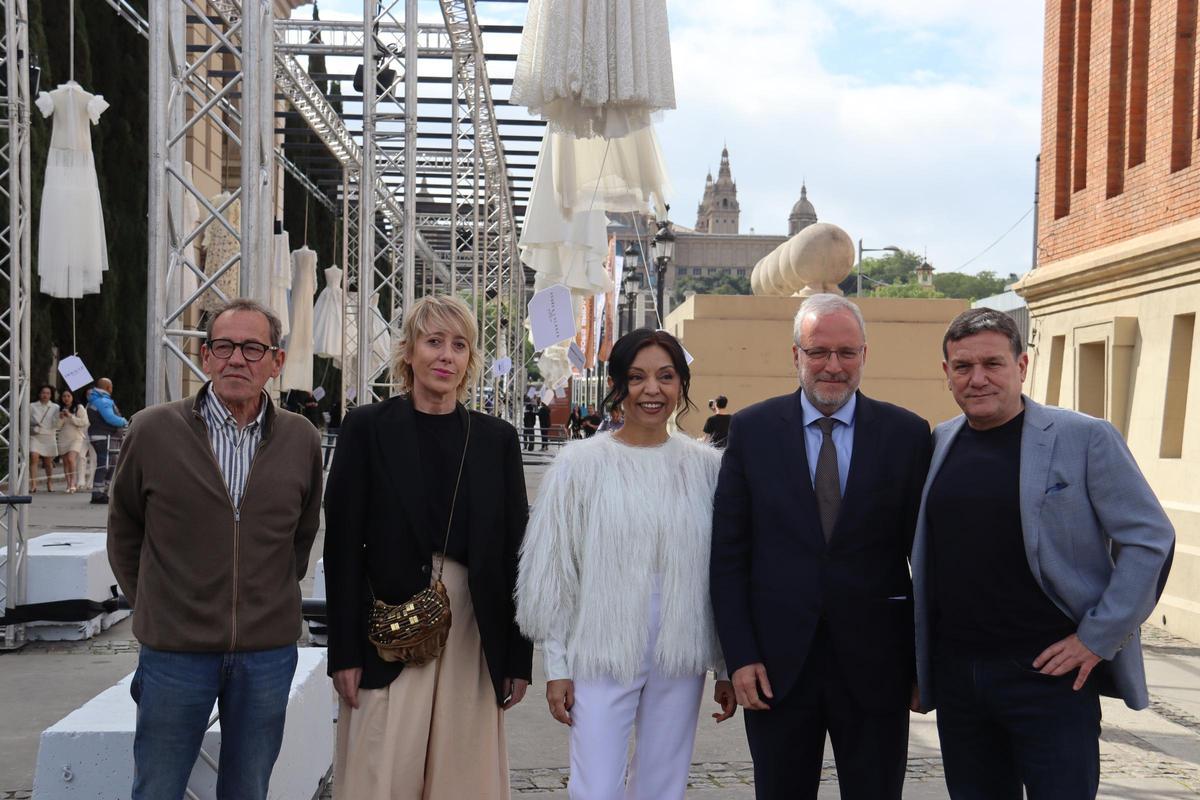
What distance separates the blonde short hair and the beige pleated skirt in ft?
2.07

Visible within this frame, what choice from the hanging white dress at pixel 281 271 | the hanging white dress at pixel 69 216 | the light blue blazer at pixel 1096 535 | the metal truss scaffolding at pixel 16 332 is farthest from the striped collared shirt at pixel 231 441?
the hanging white dress at pixel 281 271

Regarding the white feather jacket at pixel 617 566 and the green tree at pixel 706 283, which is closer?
the white feather jacket at pixel 617 566

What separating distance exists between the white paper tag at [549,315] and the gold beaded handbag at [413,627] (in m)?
6.48

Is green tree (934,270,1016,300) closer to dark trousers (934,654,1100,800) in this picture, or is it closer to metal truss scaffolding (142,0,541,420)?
metal truss scaffolding (142,0,541,420)

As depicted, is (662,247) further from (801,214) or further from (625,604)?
(801,214)

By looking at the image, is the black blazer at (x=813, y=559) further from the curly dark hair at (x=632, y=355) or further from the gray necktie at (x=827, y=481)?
the curly dark hair at (x=632, y=355)

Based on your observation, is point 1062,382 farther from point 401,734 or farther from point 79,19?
point 79,19

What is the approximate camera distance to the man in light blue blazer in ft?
11.7

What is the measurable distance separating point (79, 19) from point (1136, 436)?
696 inches

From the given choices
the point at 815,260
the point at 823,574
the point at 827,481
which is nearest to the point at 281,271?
the point at 815,260

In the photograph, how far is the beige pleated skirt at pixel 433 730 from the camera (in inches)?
150

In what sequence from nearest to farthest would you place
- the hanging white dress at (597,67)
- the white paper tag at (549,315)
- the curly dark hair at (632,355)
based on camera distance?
the curly dark hair at (632,355)
the hanging white dress at (597,67)
the white paper tag at (549,315)

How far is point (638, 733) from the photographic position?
3.90m

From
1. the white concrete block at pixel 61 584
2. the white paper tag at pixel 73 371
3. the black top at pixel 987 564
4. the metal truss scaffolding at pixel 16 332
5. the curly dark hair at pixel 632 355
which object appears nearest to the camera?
the black top at pixel 987 564
